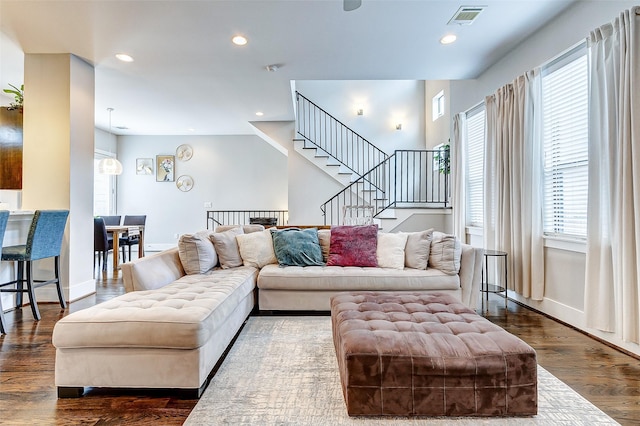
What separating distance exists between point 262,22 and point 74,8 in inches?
66.5

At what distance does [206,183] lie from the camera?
29.4 ft

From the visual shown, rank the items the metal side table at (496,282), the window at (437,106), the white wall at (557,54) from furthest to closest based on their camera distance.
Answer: the window at (437,106)
the metal side table at (496,282)
the white wall at (557,54)

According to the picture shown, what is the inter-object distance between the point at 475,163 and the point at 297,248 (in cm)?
308

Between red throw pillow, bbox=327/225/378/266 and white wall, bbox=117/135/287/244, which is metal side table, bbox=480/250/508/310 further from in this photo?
white wall, bbox=117/135/287/244

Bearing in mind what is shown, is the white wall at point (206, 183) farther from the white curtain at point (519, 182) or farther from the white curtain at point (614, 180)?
the white curtain at point (614, 180)

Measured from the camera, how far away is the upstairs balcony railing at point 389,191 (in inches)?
252

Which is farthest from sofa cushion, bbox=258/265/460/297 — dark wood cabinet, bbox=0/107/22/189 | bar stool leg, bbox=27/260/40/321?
dark wood cabinet, bbox=0/107/22/189

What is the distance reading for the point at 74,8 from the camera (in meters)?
3.13

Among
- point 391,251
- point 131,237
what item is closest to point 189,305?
point 391,251

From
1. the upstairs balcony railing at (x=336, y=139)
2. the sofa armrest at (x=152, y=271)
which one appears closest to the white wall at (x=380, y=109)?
the upstairs balcony railing at (x=336, y=139)

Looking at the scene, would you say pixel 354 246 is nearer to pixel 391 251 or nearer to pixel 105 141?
pixel 391 251

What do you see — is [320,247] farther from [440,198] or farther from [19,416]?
[440,198]

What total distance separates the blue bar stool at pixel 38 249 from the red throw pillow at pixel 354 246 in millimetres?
2841

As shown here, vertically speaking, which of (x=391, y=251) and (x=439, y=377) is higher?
(x=391, y=251)
